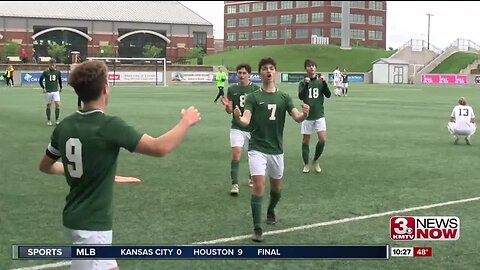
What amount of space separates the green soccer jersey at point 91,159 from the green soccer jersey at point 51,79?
53.4 feet

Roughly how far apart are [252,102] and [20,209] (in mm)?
3675

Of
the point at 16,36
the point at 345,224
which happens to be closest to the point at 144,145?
the point at 345,224

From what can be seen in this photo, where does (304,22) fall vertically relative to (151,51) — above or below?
above

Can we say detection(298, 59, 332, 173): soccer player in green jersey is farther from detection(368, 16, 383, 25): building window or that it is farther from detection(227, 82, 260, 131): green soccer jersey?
detection(368, 16, 383, 25): building window

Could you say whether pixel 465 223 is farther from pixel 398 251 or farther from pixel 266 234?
pixel 266 234

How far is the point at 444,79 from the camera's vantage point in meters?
74.2

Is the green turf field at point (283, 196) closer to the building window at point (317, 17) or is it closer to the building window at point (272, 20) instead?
the building window at point (317, 17)

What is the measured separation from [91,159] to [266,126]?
3.71 m

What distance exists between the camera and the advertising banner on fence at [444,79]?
72000 millimetres

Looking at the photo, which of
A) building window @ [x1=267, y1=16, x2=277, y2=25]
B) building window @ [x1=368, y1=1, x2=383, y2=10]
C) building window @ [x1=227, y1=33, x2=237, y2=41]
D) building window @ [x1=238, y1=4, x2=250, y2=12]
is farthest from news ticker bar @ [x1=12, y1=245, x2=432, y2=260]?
building window @ [x1=227, y1=33, x2=237, y2=41]

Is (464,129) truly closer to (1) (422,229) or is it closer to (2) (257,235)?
(1) (422,229)

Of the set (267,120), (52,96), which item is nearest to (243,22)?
(52,96)

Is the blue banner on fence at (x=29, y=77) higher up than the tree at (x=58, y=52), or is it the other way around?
the tree at (x=58, y=52)

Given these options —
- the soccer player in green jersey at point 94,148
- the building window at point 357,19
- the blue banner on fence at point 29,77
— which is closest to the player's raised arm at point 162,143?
the soccer player in green jersey at point 94,148
